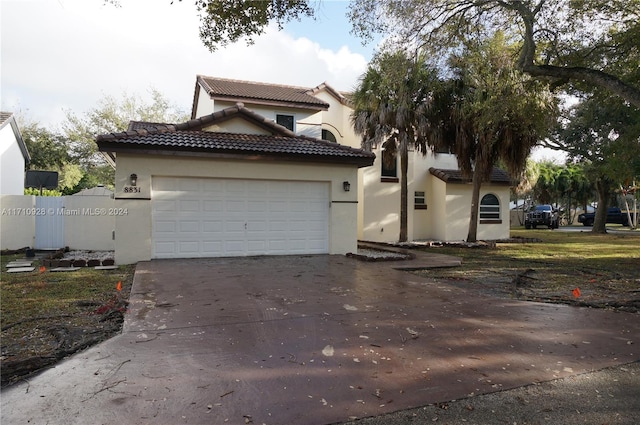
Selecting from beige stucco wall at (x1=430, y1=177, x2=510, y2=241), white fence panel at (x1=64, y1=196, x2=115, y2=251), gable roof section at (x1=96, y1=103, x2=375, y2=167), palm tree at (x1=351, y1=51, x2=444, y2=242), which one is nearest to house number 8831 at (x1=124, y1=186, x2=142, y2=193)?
gable roof section at (x1=96, y1=103, x2=375, y2=167)

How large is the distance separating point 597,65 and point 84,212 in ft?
53.9

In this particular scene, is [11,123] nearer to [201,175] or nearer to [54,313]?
[201,175]

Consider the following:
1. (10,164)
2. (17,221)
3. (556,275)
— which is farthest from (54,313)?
(10,164)

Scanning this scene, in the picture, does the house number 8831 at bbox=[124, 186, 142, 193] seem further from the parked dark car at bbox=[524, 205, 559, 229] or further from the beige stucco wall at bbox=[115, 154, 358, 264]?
the parked dark car at bbox=[524, 205, 559, 229]

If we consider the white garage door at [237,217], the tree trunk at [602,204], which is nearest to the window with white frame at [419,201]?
the white garage door at [237,217]

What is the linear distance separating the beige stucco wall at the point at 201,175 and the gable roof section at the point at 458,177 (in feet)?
28.0

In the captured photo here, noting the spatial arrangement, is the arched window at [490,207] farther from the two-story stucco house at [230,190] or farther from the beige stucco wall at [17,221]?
the beige stucco wall at [17,221]

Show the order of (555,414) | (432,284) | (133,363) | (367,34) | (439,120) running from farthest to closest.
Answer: (439,120), (367,34), (432,284), (133,363), (555,414)

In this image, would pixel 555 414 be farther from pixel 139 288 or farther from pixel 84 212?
pixel 84 212

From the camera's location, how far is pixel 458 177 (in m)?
20.3

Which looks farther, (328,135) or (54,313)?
(328,135)

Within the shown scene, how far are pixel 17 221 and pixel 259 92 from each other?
1076 cm

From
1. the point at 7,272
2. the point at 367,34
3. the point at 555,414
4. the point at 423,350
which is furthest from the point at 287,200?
the point at 555,414

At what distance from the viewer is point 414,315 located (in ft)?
19.4
